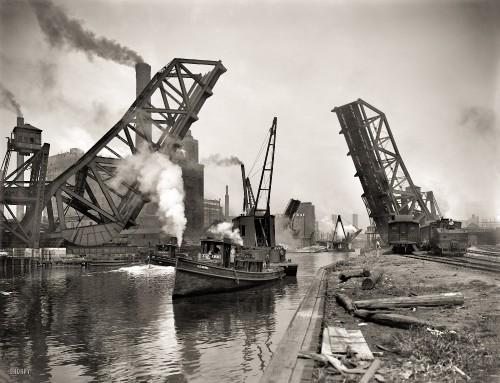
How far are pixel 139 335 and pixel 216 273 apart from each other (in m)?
9.31

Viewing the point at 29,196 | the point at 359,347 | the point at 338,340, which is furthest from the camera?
the point at 29,196

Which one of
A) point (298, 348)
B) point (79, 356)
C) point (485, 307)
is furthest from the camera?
point (79, 356)

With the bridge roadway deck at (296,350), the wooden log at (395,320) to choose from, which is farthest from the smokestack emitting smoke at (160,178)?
the wooden log at (395,320)

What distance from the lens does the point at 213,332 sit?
44.2ft

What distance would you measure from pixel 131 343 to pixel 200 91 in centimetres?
2770

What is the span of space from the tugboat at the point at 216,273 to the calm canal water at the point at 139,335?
0.69m

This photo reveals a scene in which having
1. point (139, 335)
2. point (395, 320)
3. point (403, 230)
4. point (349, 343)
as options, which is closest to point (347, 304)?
point (395, 320)

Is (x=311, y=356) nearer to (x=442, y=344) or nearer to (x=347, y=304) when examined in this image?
(x=442, y=344)

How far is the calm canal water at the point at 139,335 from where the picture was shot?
9.36m

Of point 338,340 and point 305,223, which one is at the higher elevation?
point 305,223

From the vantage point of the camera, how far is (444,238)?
32.1 meters

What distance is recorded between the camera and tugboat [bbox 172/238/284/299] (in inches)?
836

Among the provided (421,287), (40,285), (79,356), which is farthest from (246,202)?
(79,356)

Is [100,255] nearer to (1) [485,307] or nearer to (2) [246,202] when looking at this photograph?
(2) [246,202]
